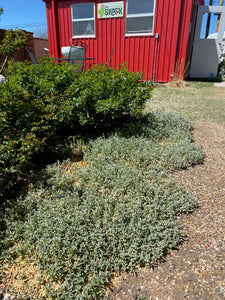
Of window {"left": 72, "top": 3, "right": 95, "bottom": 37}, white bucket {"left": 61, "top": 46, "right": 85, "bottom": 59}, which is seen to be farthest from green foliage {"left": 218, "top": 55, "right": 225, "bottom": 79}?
white bucket {"left": 61, "top": 46, "right": 85, "bottom": 59}

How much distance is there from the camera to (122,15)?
798 centimetres

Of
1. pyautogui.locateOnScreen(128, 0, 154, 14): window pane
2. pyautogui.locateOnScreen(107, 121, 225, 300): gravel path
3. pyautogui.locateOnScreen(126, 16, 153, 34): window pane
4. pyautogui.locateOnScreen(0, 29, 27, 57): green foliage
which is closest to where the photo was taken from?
pyautogui.locateOnScreen(107, 121, 225, 300): gravel path

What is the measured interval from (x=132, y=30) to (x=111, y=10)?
3.47 ft

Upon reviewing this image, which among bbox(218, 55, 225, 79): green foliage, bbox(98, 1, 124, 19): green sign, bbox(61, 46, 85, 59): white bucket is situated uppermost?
bbox(98, 1, 124, 19): green sign

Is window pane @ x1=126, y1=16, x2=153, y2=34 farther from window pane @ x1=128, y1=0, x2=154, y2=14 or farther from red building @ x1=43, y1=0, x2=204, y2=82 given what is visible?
window pane @ x1=128, y1=0, x2=154, y2=14

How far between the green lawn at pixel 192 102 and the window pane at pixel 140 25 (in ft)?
6.67

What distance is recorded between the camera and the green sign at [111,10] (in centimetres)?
796

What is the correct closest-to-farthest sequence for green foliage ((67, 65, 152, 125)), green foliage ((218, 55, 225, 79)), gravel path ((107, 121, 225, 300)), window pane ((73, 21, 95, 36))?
1. gravel path ((107, 121, 225, 300))
2. green foliage ((67, 65, 152, 125))
3. window pane ((73, 21, 95, 36))
4. green foliage ((218, 55, 225, 79))

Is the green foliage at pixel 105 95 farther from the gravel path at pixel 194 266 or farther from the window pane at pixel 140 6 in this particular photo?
the window pane at pixel 140 6

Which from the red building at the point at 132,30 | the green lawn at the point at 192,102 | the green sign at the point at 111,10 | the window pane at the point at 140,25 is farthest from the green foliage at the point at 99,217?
the green sign at the point at 111,10

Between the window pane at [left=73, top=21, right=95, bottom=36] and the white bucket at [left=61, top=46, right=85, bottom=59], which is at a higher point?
the window pane at [left=73, top=21, right=95, bottom=36]

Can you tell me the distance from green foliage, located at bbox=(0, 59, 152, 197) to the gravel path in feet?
4.63

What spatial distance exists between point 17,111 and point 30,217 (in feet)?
3.96

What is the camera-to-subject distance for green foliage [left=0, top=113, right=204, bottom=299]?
163cm
